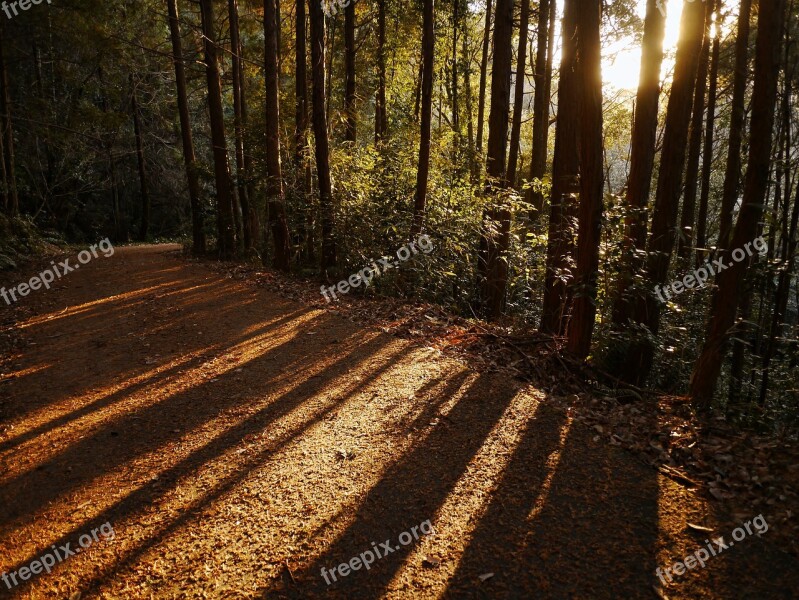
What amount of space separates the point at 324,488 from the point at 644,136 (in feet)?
18.1

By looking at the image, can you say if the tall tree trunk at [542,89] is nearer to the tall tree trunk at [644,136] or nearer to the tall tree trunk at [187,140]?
the tall tree trunk at [644,136]

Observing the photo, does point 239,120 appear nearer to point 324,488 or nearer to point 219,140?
point 219,140

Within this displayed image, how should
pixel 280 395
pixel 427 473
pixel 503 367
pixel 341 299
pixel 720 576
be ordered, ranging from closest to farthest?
1. pixel 720 576
2. pixel 427 473
3. pixel 280 395
4. pixel 503 367
5. pixel 341 299

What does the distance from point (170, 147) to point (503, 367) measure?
985 inches

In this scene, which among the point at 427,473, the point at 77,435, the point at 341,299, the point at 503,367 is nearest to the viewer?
the point at 427,473

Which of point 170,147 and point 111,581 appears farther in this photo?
point 170,147

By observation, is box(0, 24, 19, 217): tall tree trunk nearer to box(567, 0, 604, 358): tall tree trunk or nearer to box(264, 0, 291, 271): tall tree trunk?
box(264, 0, 291, 271): tall tree trunk

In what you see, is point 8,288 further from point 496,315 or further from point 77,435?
point 496,315

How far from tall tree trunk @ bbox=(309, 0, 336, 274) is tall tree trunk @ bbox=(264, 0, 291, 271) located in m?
1.19

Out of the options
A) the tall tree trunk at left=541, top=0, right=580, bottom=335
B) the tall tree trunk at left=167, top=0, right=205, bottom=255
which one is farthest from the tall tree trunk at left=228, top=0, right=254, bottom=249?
the tall tree trunk at left=541, top=0, right=580, bottom=335

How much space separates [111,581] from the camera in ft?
8.55

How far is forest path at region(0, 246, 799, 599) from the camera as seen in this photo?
103 inches

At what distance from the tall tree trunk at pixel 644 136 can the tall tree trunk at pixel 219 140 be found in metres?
10.8

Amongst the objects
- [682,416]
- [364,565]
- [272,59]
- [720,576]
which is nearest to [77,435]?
[364,565]
